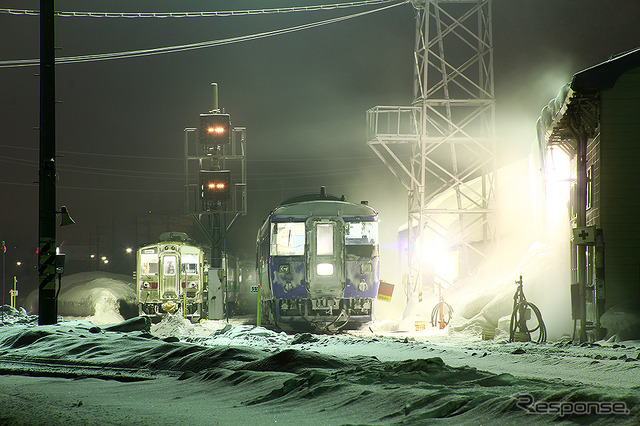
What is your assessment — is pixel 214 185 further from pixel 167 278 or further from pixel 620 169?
pixel 620 169

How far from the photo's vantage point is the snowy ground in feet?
21.4

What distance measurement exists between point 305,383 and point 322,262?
13.1 meters

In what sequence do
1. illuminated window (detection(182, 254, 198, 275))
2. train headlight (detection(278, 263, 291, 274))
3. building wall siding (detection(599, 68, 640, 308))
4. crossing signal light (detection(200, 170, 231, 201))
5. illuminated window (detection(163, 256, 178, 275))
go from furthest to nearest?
1. illuminated window (detection(182, 254, 198, 275))
2. illuminated window (detection(163, 256, 178, 275))
3. crossing signal light (detection(200, 170, 231, 201))
4. train headlight (detection(278, 263, 291, 274))
5. building wall siding (detection(599, 68, 640, 308))

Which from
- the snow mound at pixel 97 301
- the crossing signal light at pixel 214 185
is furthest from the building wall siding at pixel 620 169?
the snow mound at pixel 97 301

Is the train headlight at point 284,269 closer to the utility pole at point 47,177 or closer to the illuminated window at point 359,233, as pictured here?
the illuminated window at point 359,233

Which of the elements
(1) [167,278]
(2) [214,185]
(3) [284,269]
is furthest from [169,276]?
(3) [284,269]

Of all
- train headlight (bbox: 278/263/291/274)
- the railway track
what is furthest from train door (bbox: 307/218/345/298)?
the railway track

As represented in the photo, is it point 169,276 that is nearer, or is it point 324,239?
point 324,239

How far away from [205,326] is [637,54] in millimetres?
14511

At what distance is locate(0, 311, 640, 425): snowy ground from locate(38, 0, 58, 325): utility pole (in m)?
1.92

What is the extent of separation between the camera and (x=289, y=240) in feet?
71.2

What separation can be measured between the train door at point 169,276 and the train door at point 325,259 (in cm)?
1118

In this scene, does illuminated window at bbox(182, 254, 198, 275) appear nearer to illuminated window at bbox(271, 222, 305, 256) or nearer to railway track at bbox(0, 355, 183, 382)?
illuminated window at bbox(271, 222, 305, 256)

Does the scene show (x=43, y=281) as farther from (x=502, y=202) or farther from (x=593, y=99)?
(x=502, y=202)
